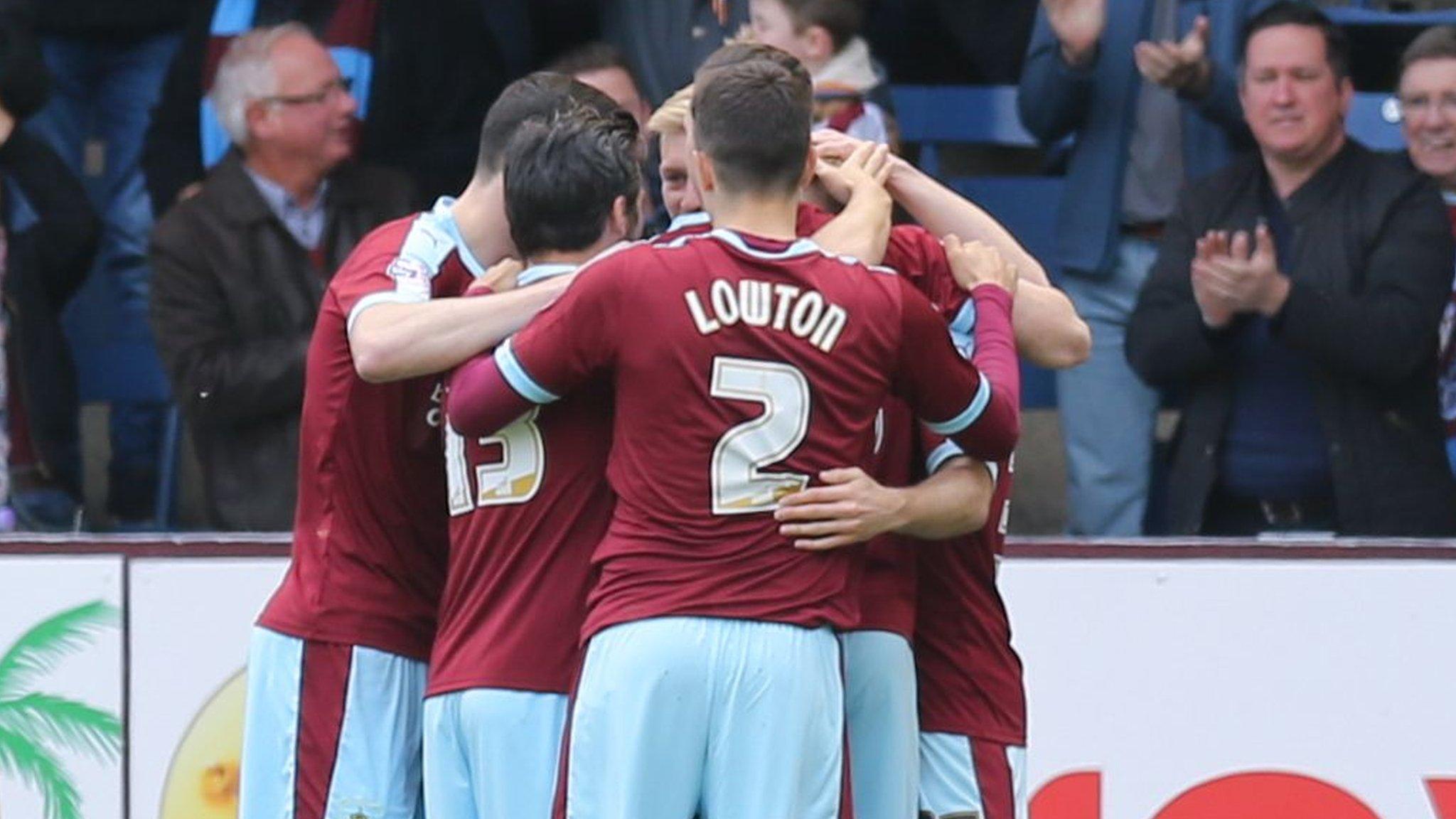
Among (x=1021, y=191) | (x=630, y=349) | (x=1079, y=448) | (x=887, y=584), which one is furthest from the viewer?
(x=1021, y=191)

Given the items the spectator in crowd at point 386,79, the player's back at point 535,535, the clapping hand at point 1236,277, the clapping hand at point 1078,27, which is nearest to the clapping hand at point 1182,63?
the clapping hand at point 1078,27

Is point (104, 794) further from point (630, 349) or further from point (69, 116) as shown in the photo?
point (630, 349)

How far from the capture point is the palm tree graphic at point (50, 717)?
617cm

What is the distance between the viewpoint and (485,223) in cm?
460

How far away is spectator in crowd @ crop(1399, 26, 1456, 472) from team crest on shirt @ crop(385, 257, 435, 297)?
276cm

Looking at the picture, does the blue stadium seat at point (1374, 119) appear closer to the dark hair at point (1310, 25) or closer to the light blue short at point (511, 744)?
the dark hair at point (1310, 25)

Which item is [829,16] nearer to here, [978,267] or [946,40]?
[946,40]

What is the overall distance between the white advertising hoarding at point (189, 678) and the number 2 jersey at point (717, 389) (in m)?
2.15

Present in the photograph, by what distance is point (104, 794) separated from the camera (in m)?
6.17

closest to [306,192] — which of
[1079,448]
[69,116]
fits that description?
[69,116]

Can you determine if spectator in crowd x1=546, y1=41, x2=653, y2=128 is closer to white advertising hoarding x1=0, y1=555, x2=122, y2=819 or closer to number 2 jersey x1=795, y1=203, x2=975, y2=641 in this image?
white advertising hoarding x1=0, y1=555, x2=122, y2=819

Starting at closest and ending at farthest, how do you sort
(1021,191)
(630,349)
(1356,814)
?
(630,349) < (1356,814) < (1021,191)

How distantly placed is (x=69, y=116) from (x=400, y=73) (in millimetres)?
952

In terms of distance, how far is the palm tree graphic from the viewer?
617 centimetres
